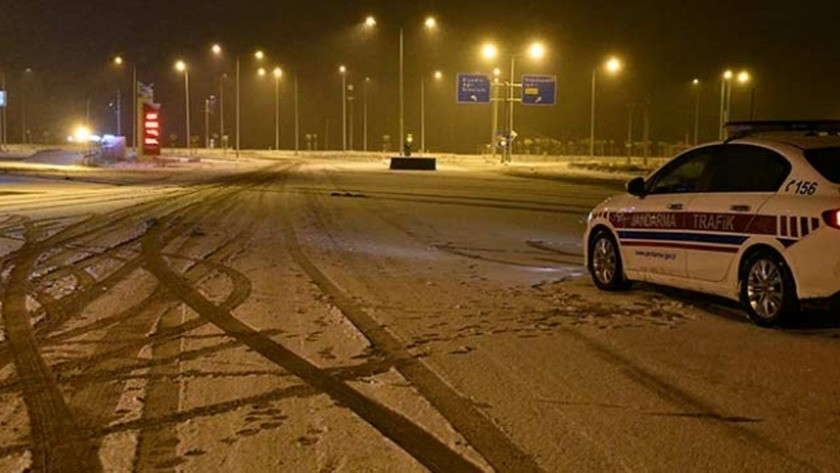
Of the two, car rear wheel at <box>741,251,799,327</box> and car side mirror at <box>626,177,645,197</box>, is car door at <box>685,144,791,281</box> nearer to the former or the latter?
car rear wheel at <box>741,251,799,327</box>

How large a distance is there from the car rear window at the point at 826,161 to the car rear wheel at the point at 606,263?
2.64m

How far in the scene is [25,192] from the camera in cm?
2898

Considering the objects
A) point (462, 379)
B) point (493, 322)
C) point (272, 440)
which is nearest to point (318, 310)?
point (493, 322)

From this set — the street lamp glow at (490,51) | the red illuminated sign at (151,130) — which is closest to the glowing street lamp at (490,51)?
the street lamp glow at (490,51)

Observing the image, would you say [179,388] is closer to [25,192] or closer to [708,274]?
[708,274]

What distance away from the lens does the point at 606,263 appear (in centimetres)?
1161

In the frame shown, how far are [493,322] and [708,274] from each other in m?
2.09

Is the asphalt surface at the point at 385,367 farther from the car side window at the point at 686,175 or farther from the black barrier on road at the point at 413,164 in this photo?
the black barrier on road at the point at 413,164

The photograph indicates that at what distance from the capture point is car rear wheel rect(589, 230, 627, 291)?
11.4 m

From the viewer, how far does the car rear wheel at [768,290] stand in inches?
352

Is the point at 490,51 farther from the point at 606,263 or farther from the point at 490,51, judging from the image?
the point at 606,263

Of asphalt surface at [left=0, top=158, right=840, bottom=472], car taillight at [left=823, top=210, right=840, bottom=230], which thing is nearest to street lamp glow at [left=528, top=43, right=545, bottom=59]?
asphalt surface at [left=0, top=158, right=840, bottom=472]

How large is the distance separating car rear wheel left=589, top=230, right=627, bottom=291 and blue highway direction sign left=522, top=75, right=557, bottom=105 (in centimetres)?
5968

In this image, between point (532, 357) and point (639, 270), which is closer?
point (532, 357)
